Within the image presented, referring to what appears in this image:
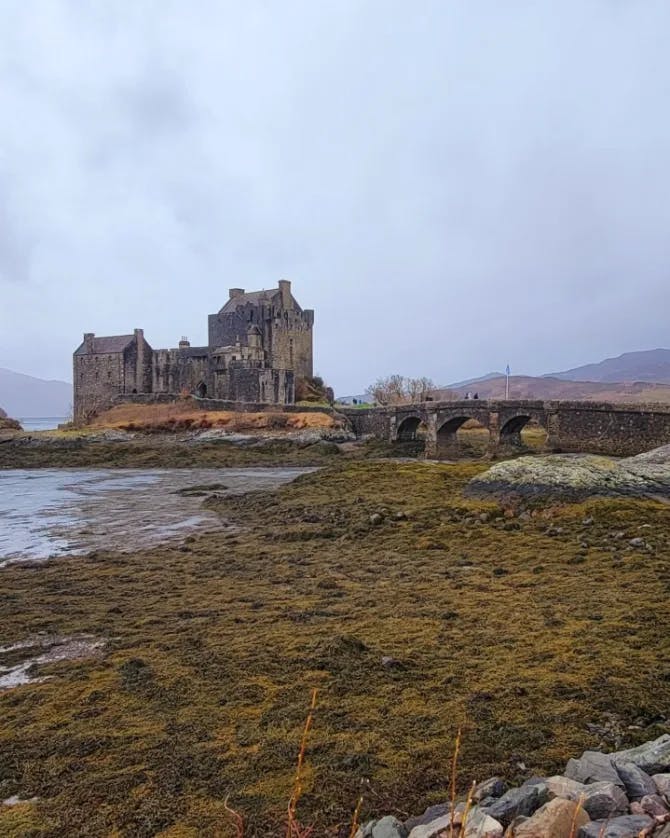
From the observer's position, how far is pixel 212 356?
192ft

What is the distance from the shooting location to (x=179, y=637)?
7.80 metres

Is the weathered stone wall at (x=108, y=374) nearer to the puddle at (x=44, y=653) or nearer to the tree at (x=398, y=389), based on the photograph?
the tree at (x=398, y=389)

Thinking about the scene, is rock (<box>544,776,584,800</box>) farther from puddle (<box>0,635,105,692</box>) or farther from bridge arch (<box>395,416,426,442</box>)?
bridge arch (<box>395,416,426,442</box>)

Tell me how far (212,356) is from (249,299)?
6.63 meters

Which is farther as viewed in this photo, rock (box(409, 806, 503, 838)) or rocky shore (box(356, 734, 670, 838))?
rock (box(409, 806, 503, 838))

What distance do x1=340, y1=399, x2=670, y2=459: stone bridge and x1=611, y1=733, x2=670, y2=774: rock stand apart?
27.2 m

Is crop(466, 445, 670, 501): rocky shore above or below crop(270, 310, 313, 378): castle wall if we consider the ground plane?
below

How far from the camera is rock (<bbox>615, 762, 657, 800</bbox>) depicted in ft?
11.7

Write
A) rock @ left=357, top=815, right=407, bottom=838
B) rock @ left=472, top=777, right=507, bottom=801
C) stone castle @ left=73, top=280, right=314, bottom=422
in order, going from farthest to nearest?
stone castle @ left=73, top=280, right=314, bottom=422, rock @ left=472, top=777, right=507, bottom=801, rock @ left=357, top=815, right=407, bottom=838

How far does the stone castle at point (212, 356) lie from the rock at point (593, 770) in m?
51.7

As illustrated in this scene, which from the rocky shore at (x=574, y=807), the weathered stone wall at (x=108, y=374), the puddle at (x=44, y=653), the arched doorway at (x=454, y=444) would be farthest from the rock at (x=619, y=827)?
the weathered stone wall at (x=108, y=374)

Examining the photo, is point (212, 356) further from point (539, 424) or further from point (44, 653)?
point (44, 653)

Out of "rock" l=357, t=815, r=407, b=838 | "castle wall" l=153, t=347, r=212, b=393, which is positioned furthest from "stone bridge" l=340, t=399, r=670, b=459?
"rock" l=357, t=815, r=407, b=838

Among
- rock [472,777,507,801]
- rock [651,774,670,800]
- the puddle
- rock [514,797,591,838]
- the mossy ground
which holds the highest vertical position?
rock [514,797,591,838]
